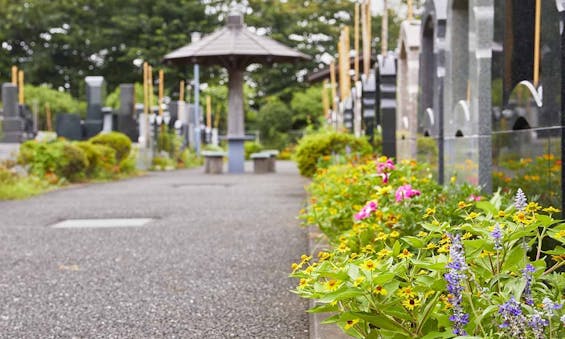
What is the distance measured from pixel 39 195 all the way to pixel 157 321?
31.0 ft

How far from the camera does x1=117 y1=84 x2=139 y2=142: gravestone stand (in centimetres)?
2241

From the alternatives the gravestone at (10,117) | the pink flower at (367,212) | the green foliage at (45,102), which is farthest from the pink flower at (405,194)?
the green foliage at (45,102)

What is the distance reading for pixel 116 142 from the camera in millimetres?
18344

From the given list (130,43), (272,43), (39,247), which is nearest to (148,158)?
(272,43)

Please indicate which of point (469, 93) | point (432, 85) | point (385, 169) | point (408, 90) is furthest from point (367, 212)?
point (408, 90)

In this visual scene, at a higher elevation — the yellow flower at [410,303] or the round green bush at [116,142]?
the round green bush at [116,142]

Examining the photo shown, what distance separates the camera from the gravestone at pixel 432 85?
6883 millimetres

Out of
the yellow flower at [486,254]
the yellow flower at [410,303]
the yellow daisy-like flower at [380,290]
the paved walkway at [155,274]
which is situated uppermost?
the yellow flower at [486,254]

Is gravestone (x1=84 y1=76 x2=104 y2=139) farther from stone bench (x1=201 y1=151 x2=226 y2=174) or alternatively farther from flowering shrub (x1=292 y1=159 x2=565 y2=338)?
flowering shrub (x1=292 y1=159 x2=565 y2=338)

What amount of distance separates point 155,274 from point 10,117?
1597 centimetres

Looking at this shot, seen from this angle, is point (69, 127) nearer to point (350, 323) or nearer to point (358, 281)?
point (350, 323)

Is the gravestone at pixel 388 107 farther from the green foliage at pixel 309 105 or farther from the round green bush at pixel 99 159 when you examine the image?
the green foliage at pixel 309 105

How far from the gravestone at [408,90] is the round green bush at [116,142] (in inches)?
363

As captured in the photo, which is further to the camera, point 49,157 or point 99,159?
point 99,159
